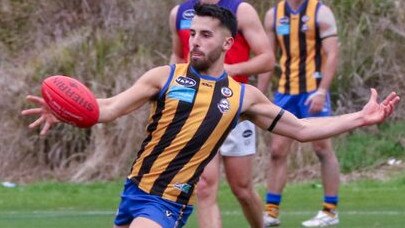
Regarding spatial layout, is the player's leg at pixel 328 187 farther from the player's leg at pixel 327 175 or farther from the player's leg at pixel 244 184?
the player's leg at pixel 244 184

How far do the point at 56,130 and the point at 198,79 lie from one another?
9681mm

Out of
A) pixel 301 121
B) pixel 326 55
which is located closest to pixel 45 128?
pixel 301 121

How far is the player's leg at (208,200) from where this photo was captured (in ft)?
26.9

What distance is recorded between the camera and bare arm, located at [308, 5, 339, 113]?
10.7 metres

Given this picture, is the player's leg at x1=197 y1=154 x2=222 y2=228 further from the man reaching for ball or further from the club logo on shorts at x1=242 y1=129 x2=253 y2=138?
the man reaching for ball

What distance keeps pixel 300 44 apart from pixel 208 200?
10.7 feet

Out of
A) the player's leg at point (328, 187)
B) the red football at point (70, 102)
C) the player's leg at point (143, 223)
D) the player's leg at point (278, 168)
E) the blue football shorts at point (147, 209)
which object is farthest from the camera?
the player's leg at point (278, 168)

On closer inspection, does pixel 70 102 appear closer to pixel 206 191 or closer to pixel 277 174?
pixel 206 191

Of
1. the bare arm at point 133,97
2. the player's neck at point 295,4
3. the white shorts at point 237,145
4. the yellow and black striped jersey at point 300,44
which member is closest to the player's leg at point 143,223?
the bare arm at point 133,97

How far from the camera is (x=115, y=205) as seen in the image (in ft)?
40.9

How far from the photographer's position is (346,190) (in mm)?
13531

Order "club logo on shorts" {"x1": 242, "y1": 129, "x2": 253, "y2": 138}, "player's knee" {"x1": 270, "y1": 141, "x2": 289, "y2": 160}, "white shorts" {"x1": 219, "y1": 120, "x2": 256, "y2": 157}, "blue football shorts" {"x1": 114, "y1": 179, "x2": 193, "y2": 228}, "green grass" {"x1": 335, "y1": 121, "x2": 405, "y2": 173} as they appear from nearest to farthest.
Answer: "blue football shorts" {"x1": 114, "y1": 179, "x2": 193, "y2": 228} < "white shorts" {"x1": 219, "y1": 120, "x2": 256, "y2": 157} < "club logo on shorts" {"x1": 242, "y1": 129, "x2": 253, "y2": 138} < "player's knee" {"x1": 270, "y1": 141, "x2": 289, "y2": 160} < "green grass" {"x1": 335, "y1": 121, "x2": 405, "y2": 173}

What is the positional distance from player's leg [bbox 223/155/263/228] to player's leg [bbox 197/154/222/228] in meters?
0.35

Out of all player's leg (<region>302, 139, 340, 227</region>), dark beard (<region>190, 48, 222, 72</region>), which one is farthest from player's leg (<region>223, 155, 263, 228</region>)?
dark beard (<region>190, 48, 222, 72</region>)
